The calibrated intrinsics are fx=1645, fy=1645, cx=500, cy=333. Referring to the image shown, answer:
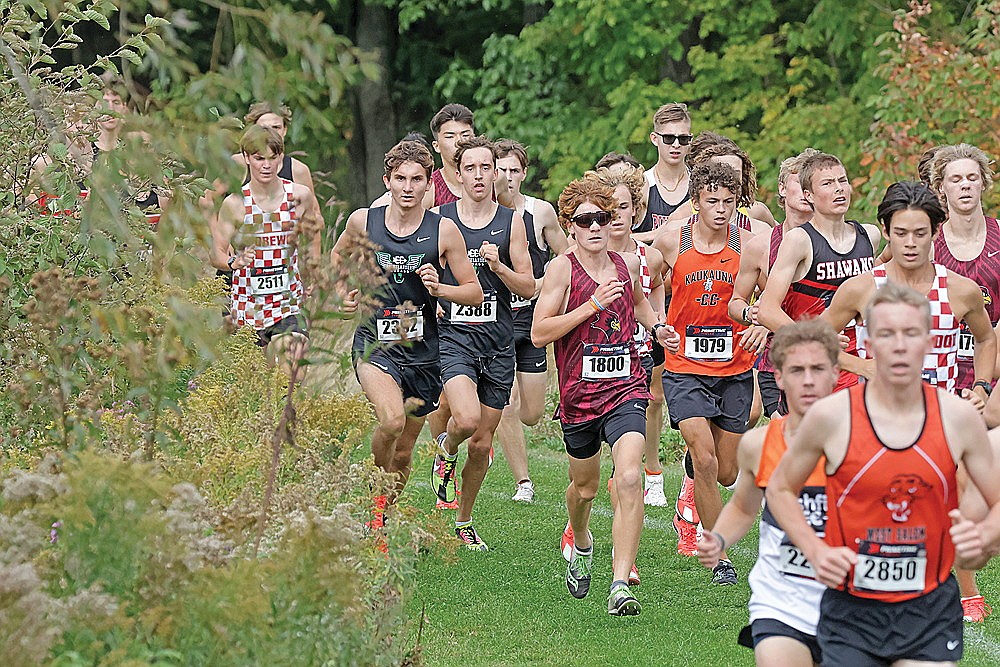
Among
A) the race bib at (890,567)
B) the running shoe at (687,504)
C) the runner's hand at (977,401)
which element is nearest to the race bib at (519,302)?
the running shoe at (687,504)

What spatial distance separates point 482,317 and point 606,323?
1453mm

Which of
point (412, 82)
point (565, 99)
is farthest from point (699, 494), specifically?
point (412, 82)

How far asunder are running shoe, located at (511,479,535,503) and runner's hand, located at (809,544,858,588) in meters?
6.43

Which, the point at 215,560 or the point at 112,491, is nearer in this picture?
the point at 112,491

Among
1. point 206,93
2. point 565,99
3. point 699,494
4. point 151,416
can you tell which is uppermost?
point 565,99

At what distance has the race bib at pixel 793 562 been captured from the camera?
4891 millimetres

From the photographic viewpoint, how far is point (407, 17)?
23.0m

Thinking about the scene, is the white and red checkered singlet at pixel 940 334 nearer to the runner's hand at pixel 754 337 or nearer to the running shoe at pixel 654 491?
the runner's hand at pixel 754 337

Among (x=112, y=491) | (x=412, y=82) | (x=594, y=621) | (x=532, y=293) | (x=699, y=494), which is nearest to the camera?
(x=112, y=491)

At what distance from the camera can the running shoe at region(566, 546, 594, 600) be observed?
788cm

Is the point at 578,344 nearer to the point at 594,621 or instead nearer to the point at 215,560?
the point at 594,621

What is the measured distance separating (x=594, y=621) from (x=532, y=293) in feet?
7.41

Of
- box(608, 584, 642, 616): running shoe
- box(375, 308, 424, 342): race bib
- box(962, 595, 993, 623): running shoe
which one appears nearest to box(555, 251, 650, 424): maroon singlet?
box(608, 584, 642, 616): running shoe

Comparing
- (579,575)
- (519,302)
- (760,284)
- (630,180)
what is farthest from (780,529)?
(519,302)
